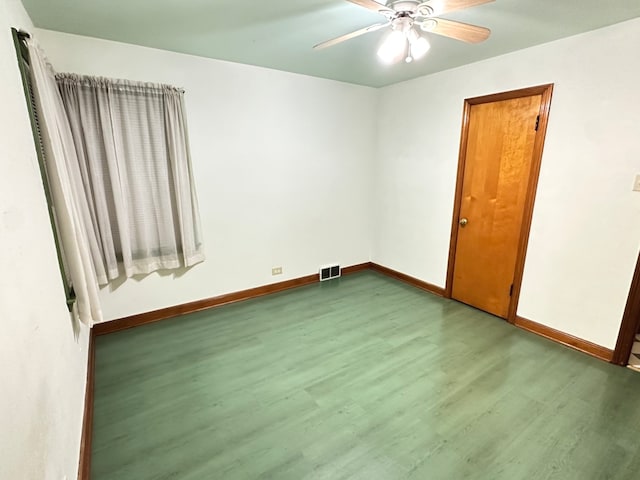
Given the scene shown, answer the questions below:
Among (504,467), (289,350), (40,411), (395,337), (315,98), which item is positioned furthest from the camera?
(315,98)

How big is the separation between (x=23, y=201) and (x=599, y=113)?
3504 mm

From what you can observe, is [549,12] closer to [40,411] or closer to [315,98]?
[315,98]

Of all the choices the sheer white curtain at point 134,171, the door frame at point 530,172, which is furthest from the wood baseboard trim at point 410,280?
the sheer white curtain at point 134,171

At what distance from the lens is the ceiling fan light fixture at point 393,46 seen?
1783mm

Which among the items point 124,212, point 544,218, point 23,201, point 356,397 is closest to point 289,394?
point 356,397

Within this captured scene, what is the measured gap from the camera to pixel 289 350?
8.65 ft

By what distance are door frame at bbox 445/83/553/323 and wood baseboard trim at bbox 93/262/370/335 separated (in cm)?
179

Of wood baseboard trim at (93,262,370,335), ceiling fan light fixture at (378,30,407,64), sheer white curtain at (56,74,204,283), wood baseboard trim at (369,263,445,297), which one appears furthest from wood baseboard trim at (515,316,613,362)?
sheer white curtain at (56,74,204,283)

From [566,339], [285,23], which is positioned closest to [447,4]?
[285,23]

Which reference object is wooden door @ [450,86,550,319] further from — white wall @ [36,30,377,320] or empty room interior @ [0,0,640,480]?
white wall @ [36,30,377,320]

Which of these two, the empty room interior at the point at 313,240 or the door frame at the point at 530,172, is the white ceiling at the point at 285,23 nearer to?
the empty room interior at the point at 313,240

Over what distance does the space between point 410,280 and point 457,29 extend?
9.50ft

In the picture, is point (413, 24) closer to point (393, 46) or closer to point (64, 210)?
point (393, 46)

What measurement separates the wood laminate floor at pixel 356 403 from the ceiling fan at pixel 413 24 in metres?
2.17
